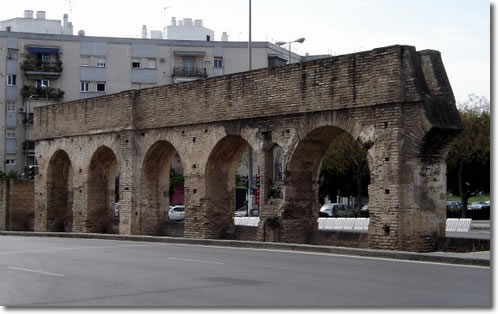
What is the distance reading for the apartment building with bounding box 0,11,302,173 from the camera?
202 feet

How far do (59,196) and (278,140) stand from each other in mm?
14508

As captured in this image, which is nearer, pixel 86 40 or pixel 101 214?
pixel 101 214

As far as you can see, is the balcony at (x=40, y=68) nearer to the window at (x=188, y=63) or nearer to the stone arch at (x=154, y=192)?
the window at (x=188, y=63)

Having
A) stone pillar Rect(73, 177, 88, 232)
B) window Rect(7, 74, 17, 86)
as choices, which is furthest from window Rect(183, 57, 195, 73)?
stone pillar Rect(73, 177, 88, 232)

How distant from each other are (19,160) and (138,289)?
171ft

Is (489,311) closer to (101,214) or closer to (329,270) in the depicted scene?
(329,270)

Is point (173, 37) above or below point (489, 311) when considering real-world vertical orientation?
above

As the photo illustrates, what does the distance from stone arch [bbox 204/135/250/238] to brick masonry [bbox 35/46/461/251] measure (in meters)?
0.03

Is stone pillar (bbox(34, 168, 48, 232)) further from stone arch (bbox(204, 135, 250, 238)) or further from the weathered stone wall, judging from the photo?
stone arch (bbox(204, 135, 250, 238))

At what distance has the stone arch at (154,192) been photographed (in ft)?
93.1

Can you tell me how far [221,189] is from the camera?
2581 cm

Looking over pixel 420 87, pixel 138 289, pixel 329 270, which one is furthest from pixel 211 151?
pixel 138 289

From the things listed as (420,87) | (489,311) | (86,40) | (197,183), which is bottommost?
(489,311)

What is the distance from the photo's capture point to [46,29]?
65250mm
